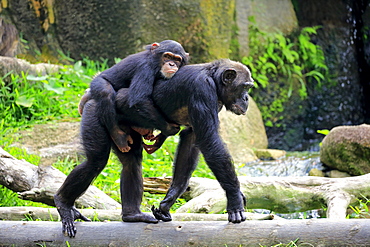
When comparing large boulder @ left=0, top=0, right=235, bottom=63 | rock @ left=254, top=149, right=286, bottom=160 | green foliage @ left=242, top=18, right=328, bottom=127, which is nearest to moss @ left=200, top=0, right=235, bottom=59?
large boulder @ left=0, top=0, right=235, bottom=63

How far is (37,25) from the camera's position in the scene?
38.6 feet

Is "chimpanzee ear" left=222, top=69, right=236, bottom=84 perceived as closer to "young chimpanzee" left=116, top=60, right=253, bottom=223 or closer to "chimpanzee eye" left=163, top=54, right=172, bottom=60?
"young chimpanzee" left=116, top=60, right=253, bottom=223

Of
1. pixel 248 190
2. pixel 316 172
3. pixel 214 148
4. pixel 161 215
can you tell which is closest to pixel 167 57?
pixel 214 148

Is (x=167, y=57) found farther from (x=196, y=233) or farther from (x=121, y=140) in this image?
(x=196, y=233)

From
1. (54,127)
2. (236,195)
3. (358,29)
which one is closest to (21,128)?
(54,127)

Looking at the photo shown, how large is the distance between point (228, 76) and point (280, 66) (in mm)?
8945

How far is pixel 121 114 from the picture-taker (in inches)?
183

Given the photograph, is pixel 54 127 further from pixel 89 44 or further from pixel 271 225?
pixel 271 225

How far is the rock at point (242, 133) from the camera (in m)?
9.91

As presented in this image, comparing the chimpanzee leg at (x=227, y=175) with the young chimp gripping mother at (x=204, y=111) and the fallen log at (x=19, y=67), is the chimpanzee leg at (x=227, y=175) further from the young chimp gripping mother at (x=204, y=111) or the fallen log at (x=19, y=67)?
the fallen log at (x=19, y=67)

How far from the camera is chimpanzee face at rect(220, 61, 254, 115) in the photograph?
4.52 metres

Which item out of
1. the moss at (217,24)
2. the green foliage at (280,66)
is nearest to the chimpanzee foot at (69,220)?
the moss at (217,24)

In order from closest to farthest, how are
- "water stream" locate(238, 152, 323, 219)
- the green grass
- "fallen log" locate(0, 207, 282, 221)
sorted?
1. "fallen log" locate(0, 207, 282, 221)
2. the green grass
3. "water stream" locate(238, 152, 323, 219)

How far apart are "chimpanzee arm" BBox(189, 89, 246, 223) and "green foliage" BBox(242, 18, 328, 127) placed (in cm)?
844
